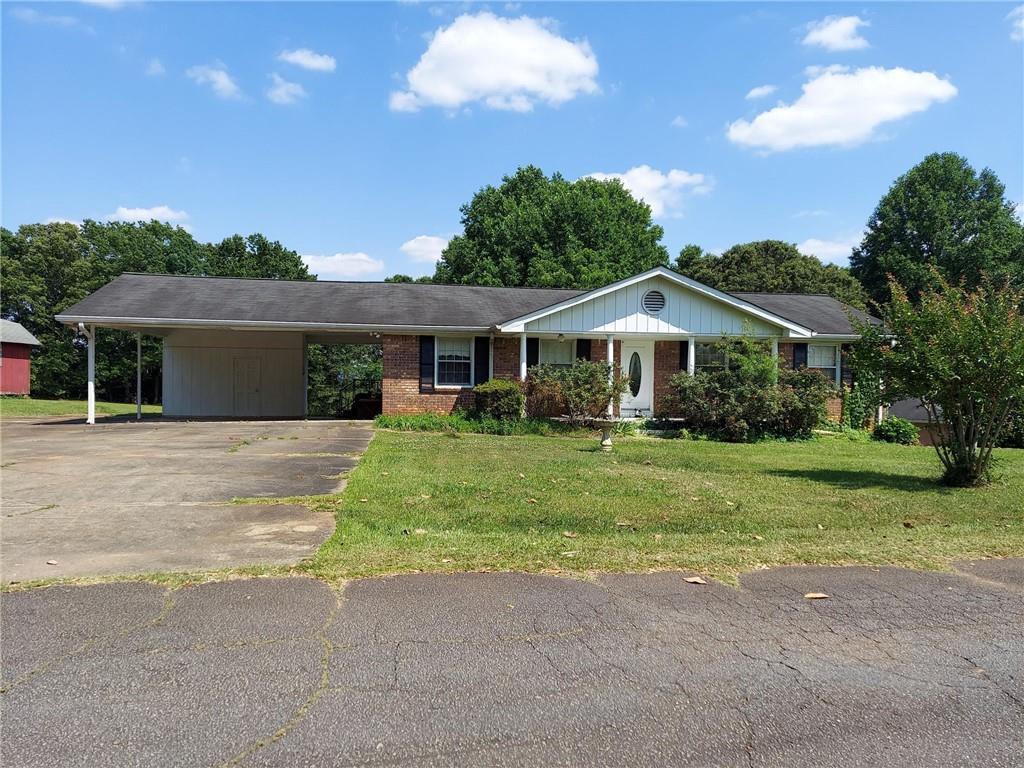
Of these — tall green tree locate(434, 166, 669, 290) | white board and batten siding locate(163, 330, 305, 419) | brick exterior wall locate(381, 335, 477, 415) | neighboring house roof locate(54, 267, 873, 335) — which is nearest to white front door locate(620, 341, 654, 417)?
neighboring house roof locate(54, 267, 873, 335)

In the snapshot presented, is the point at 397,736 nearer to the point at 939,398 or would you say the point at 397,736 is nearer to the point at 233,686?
the point at 233,686

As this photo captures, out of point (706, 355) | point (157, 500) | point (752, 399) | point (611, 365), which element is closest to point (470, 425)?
point (611, 365)

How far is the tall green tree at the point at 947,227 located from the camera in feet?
130

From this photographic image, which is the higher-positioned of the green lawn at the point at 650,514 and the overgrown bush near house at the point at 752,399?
the overgrown bush near house at the point at 752,399

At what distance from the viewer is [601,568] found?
486cm

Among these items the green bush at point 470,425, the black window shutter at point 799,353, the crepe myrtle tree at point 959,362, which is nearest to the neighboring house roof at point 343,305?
the black window shutter at point 799,353

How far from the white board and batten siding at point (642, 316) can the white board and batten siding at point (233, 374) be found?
10.6 metres

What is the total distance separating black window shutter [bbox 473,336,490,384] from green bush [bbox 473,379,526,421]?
113cm

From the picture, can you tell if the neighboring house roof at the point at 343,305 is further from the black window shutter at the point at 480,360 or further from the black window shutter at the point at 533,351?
the black window shutter at the point at 533,351

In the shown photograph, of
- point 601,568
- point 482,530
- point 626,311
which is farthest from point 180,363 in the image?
point 601,568

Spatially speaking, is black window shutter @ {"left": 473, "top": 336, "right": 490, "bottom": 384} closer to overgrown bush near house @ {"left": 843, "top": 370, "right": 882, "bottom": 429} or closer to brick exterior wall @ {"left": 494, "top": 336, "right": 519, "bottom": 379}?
brick exterior wall @ {"left": 494, "top": 336, "right": 519, "bottom": 379}

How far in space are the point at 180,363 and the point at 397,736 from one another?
77.2ft

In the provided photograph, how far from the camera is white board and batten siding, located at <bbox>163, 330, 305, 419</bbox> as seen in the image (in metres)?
23.0

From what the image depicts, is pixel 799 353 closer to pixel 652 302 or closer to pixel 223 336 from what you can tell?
pixel 652 302
